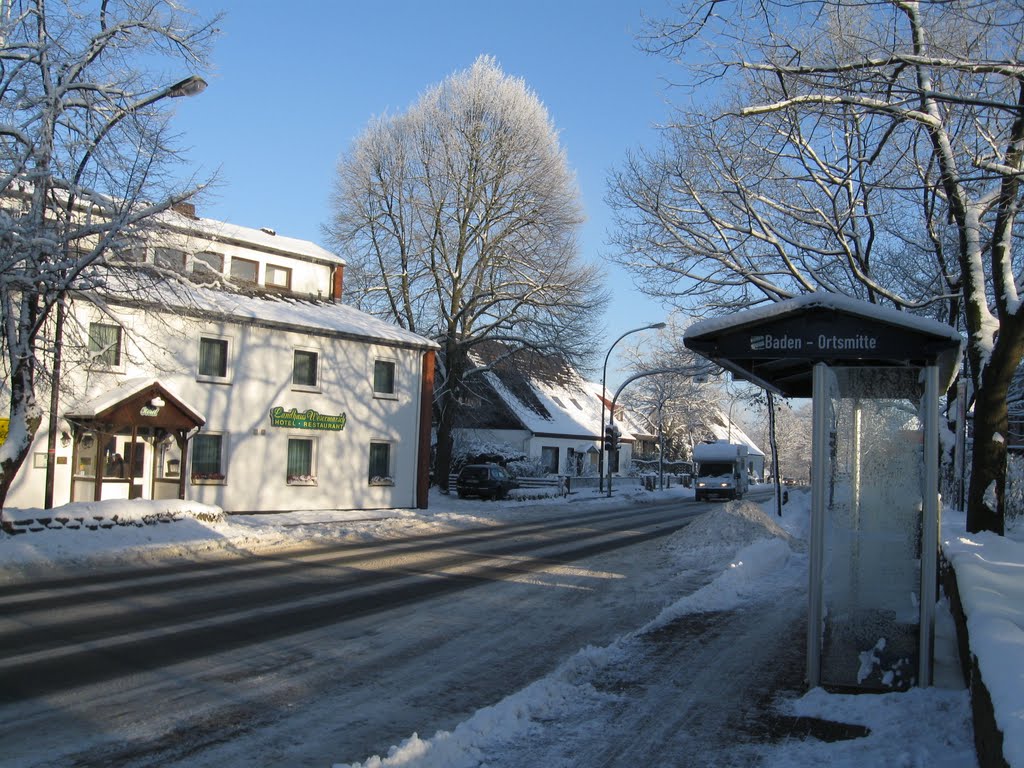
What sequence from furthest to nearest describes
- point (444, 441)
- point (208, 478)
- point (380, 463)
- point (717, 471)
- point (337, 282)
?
point (717, 471) < point (444, 441) < point (337, 282) < point (380, 463) < point (208, 478)

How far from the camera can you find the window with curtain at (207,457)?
24.1m

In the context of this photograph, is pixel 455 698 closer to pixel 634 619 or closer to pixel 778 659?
pixel 778 659

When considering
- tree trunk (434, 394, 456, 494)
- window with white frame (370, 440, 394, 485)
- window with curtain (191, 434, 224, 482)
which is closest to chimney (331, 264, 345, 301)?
tree trunk (434, 394, 456, 494)

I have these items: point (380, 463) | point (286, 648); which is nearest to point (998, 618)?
point (286, 648)

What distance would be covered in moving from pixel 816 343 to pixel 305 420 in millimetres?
21347

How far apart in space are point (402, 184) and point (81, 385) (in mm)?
17965

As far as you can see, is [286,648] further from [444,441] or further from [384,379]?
[444,441]

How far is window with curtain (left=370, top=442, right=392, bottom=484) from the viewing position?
1142 inches

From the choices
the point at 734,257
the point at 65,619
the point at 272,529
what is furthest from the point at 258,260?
the point at 65,619

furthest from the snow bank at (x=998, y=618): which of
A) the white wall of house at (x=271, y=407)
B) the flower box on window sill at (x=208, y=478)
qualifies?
the flower box on window sill at (x=208, y=478)

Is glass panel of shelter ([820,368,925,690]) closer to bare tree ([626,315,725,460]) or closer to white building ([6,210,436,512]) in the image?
white building ([6,210,436,512])

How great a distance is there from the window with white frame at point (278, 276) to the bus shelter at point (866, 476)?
84.4 ft

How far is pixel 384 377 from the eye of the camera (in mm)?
29594

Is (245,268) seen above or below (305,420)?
above
